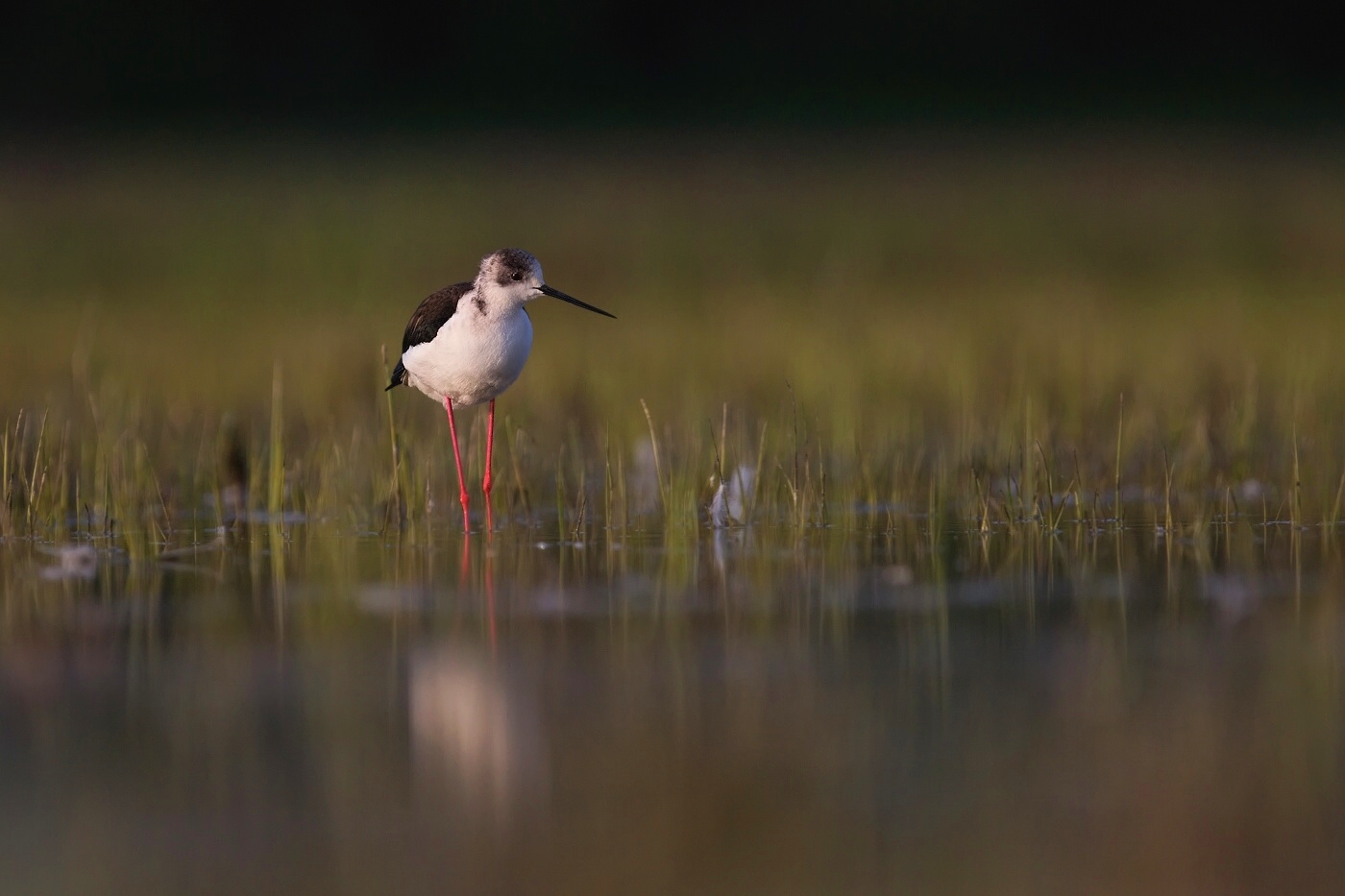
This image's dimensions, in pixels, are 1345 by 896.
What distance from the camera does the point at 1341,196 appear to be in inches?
593

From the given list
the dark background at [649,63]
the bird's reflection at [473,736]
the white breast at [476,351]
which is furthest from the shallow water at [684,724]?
the dark background at [649,63]

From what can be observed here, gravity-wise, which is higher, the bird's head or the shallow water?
the bird's head

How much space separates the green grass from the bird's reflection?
5.41 feet

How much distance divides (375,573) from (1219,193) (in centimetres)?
1196

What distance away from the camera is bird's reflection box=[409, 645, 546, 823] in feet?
10.4

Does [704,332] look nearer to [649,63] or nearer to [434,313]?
[434,313]

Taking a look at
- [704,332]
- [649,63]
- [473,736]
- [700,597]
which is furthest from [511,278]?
[649,63]

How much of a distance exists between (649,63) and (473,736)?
65.0ft

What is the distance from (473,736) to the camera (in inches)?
137

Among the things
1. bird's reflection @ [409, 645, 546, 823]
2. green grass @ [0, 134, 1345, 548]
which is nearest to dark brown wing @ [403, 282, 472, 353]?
green grass @ [0, 134, 1345, 548]

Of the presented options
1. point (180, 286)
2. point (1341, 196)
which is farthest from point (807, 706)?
point (1341, 196)

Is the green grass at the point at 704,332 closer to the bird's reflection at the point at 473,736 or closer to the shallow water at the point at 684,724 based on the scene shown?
the shallow water at the point at 684,724

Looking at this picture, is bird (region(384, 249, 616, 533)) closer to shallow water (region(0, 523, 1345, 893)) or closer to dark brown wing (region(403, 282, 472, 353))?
dark brown wing (region(403, 282, 472, 353))

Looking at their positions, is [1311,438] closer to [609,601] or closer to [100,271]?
[609,601]
